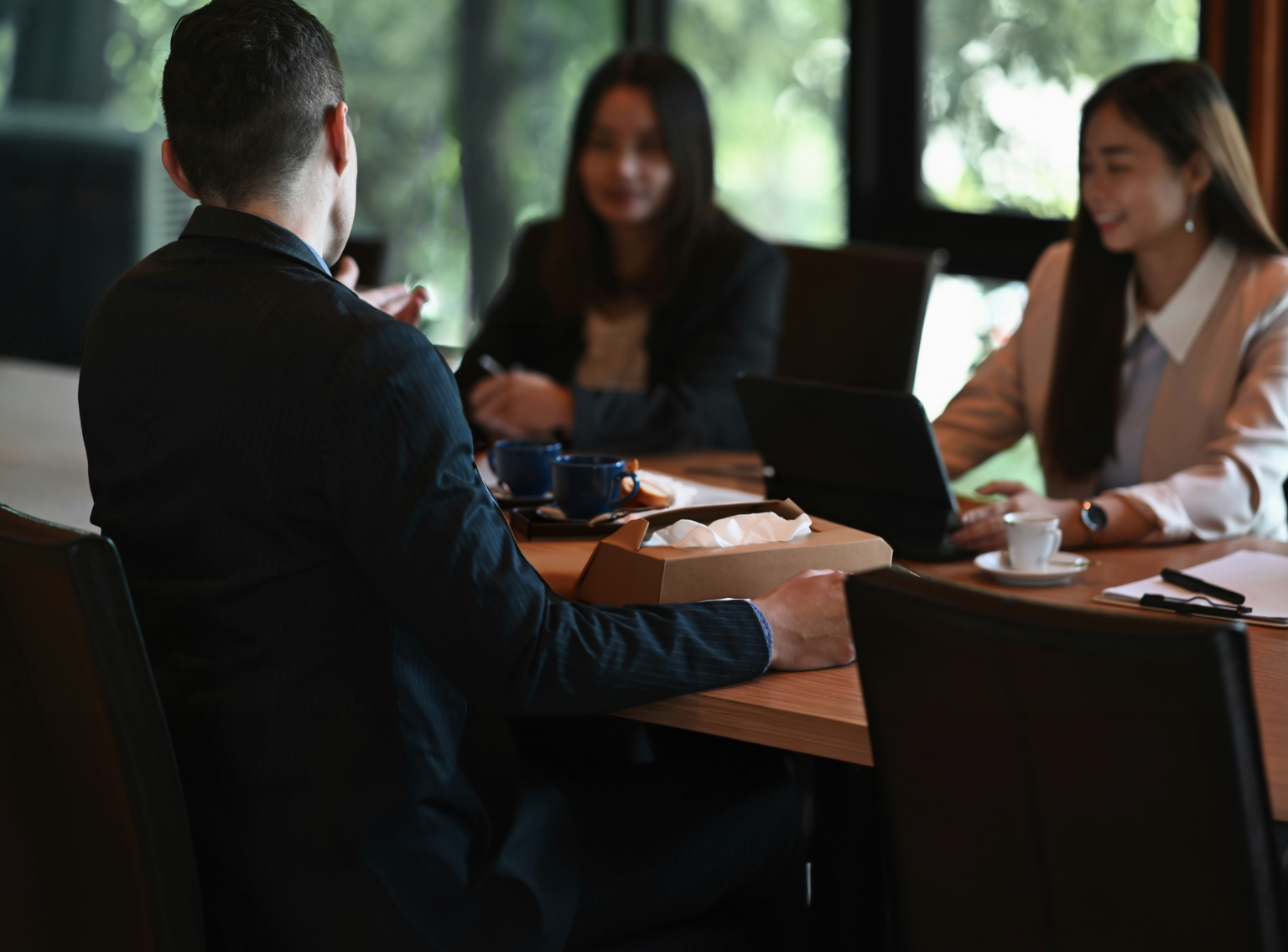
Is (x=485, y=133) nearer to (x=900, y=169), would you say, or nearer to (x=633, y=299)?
(x=900, y=169)

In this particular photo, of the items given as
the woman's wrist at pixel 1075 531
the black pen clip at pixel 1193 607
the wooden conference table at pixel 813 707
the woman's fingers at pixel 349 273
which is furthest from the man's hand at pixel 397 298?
the black pen clip at pixel 1193 607

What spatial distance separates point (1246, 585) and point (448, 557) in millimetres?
938

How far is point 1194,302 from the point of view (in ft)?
6.64

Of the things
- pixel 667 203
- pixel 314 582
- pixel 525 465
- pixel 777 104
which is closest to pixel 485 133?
pixel 777 104

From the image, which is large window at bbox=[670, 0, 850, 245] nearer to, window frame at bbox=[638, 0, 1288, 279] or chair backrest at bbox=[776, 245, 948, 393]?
window frame at bbox=[638, 0, 1288, 279]

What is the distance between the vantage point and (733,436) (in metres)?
2.48

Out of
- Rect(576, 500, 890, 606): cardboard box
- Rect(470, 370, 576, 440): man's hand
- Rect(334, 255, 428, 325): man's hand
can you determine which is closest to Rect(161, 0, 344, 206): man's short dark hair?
Rect(576, 500, 890, 606): cardboard box

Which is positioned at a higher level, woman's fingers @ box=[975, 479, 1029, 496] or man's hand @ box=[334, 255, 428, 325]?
man's hand @ box=[334, 255, 428, 325]

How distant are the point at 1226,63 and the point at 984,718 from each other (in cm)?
237

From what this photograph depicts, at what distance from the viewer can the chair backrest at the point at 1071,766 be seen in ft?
2.71

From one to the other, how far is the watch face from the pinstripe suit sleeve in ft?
2.56

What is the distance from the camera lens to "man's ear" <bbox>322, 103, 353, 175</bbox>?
118cm

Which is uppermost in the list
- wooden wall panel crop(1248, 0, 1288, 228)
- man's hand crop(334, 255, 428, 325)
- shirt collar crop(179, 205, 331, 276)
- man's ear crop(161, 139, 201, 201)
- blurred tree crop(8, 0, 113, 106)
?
blurred tree crop(8, 0, 113, 106)

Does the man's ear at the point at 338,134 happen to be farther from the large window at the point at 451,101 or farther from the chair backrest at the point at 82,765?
the large window at the point at 451,101
